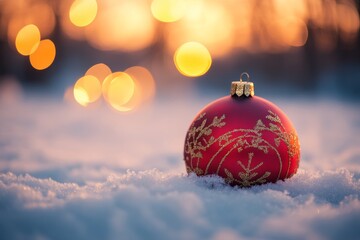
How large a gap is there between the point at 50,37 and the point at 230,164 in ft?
72.4

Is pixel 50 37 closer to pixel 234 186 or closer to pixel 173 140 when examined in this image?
pixel 173 140

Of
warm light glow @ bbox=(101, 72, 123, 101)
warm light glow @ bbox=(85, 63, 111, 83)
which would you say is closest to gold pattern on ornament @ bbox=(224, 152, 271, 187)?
warm light glow @ bbox=(101, 72, 123, 101)

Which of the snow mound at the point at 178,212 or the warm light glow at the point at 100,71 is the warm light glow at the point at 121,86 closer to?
the warm light glow at the point at 100,71

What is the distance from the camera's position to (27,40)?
24.6 m

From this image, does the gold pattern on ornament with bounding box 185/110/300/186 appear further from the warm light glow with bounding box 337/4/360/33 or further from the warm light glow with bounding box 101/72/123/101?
the warm light glow with bounding box 101/72/123/101

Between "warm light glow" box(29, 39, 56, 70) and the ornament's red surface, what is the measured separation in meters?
21.4

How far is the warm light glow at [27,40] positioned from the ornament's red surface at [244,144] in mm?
21512

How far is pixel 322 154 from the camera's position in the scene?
22.0ft

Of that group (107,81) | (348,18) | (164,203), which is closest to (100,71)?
(107,81)

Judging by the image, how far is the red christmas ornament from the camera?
149 inches

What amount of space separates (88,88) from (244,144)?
21.5 m

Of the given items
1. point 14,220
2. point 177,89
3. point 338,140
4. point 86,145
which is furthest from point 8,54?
point 14,220

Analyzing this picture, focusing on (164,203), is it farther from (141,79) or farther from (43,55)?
(141,79)

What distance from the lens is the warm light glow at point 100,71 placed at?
1112 inches
